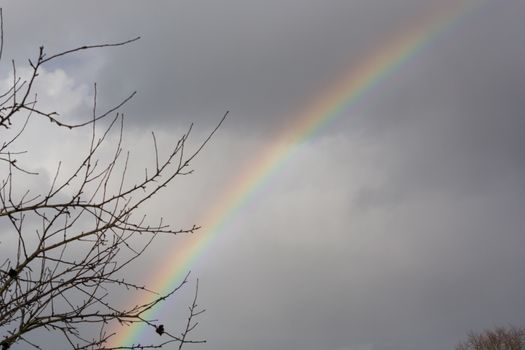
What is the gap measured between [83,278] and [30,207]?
47cm

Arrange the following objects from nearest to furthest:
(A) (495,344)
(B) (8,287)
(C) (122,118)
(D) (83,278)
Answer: (B) (8,287) < (D) (83,278) < (C) (122,118) < (A) (495,344)

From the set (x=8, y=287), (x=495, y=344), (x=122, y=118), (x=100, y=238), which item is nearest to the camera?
(x=8, y=287)

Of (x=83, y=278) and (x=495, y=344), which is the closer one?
(x=83, y=278)

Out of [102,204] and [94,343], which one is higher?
[102,204]

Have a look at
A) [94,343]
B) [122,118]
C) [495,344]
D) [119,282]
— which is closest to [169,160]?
[122,118]

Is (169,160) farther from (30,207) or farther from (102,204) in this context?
(30,207)

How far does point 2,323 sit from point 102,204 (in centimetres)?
77

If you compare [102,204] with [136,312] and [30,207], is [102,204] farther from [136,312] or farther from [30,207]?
[136,312]

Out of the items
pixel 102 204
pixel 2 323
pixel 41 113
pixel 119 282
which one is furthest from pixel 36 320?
pixel 41 113

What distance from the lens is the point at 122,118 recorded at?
3.66 m

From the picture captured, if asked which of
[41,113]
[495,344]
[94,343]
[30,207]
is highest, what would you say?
[495,344]

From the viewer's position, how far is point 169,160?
3428 millimetres

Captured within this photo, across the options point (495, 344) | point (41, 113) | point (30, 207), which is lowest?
point (30, 207)

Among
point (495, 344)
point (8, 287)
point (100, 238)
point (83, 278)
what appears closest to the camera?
point (8, 287)
